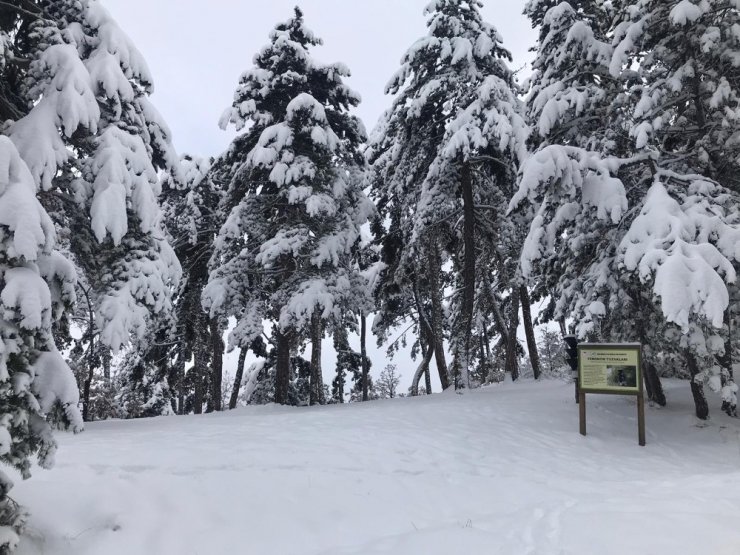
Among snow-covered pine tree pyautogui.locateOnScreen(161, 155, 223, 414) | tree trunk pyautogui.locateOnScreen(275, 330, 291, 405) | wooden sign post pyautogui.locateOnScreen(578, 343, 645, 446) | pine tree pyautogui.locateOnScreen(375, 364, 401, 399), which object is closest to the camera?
wooden sign post pyautogui.locateOnScreen(578, 343, 645, 446)

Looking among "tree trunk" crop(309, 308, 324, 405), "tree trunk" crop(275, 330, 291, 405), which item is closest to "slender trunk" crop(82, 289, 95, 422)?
"tree trunk" crop(275, 330, 291, 405)

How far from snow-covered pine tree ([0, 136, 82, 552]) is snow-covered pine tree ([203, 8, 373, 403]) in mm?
8384

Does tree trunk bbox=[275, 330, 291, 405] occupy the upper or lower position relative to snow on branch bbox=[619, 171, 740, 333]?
lower

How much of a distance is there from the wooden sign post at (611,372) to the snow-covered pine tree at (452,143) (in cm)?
437

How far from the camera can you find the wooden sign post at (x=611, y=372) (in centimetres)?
920

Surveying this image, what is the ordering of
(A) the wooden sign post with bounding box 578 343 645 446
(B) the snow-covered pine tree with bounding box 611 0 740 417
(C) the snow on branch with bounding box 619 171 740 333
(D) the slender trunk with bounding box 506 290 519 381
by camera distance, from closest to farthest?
(C) the snow on branch with bounding box 619 171 740 333, (B) the snow-covered pine tree with bounding box 611 0 740 417, (A) the wooden sign post with bounding box 578 343 645 446, (D) the slender trunk with bounding box 506 290 519 381

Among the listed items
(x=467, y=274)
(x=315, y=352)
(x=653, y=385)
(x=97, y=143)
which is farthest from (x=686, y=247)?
(x=315, y=352)

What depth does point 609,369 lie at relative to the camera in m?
9.51

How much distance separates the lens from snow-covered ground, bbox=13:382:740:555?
15.1 feet

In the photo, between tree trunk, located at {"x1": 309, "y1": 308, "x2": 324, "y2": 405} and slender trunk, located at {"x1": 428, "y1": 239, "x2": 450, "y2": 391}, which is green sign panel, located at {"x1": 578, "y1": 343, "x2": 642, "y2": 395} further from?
tree trunk, located at {"x1": 309, "y1": 308, "x2": 324, "y2": 405}

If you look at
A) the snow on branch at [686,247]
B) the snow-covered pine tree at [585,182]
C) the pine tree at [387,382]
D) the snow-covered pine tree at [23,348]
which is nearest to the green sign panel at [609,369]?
the snow-covered pine tree at [585,182]

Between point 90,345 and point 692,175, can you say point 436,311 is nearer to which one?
point 692,175

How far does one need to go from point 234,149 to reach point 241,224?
2.65 meters

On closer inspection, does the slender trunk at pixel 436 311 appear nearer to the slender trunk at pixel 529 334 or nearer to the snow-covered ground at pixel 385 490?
the slender trunk at pixel 529 334
